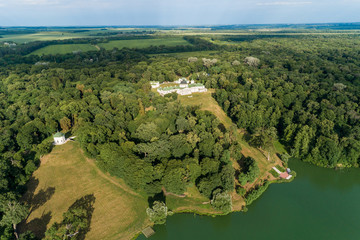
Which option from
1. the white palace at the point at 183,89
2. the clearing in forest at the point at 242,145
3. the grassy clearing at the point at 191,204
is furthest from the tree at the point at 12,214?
the white palace at the point at 183,89

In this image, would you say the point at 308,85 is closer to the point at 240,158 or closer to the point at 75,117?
the point at 240,158

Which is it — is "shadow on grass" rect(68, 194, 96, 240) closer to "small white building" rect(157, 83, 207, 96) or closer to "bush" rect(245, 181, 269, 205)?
"bush" rect(245, 181, 269, 205)

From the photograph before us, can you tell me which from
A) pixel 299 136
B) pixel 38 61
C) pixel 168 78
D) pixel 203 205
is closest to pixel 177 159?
pixel 203 205

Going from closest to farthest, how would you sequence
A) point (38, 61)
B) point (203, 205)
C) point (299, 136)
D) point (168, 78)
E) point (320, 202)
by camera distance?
1. point (203, 205)
2. point (320, 202)
3. point (299, 136)
4. point (168, 78)
5. point (38, 61)

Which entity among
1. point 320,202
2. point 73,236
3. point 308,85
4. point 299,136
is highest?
point 308,85

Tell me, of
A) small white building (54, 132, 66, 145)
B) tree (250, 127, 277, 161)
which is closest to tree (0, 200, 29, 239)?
small white building (54, 132, 66, 145)

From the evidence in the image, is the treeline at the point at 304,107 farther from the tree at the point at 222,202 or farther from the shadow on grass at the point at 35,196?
the shadow on grass at the point at 35,196
